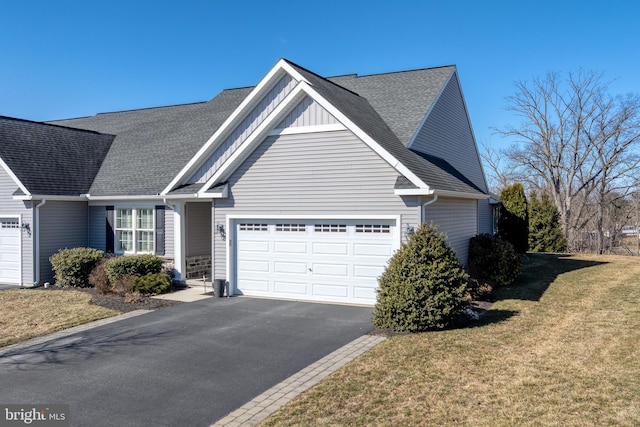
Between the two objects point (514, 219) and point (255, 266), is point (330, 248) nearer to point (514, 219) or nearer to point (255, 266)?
point (255, 266)

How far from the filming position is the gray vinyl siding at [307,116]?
1346 centimetres

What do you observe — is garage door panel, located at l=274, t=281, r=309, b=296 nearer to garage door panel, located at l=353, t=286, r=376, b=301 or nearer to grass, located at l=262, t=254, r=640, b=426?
garage door panel, located at l=353, t=286, r=376, b=301

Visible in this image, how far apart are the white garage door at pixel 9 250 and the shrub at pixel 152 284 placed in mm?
6095

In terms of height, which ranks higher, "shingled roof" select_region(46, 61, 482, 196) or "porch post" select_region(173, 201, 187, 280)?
"shingled roof" select_region(46, 61, 482, 196)

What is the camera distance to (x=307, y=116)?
13750 millimetres

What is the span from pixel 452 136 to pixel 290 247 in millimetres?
8809

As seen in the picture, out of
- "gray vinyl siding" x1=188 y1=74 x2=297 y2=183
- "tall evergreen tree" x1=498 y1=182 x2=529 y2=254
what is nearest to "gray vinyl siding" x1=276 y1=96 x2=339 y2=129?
"gray vinyl siding" x1=188 y1=74 x2=297 y2=183

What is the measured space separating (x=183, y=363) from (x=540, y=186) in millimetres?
40139

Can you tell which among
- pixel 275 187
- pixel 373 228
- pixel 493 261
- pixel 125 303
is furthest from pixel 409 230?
pixel 125 303

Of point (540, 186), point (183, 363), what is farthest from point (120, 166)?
point (540, 186)

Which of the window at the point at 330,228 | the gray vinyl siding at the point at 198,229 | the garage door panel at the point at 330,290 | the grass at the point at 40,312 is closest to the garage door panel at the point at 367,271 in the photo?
the garage door panel at the point at 330,290

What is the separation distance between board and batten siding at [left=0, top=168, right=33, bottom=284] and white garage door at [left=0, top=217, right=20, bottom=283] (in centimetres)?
38

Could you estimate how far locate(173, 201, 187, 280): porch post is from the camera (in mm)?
16438

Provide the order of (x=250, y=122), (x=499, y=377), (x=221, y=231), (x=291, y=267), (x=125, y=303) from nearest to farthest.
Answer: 1. (x=499, y=377)
2. (x=125, y=303)
3. (x=291, y=267)
4. (x=250, y=122)
5. (x=221, y=231)
